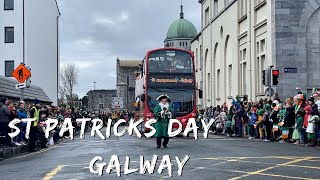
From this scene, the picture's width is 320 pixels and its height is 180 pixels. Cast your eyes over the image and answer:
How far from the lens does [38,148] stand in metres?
23.8

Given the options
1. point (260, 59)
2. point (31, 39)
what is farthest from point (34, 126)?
point (31, 39)

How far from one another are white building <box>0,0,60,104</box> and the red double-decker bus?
2961 centimetres

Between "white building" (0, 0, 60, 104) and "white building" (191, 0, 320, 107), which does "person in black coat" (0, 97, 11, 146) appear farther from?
"white building" (0, 0, 60, 104)

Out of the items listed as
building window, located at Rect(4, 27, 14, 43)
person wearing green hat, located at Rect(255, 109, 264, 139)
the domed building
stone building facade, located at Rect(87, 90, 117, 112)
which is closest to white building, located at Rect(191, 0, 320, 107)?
person wearing green hat, located at Rect(255, 109, 264, 139)

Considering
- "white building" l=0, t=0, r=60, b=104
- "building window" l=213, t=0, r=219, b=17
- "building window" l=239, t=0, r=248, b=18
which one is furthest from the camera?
"building window" l=213, t=0, r=219, b=17

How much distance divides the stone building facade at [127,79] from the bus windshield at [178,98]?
114068 mm

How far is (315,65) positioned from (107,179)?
90.7 feet

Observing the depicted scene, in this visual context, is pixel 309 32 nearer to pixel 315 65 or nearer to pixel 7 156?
pixel 315 65

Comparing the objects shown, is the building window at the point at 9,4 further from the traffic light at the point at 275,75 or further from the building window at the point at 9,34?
the traffic light at the point at 275,75

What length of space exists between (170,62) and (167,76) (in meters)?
0.78

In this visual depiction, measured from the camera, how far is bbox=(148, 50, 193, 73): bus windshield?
29797 millimetres

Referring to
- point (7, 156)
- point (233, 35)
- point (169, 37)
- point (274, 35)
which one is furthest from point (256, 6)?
point (169, 37)

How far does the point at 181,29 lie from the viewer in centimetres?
12606

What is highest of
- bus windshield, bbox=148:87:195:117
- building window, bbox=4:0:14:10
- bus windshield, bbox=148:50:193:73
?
building window, bbox=4:0:14:10
